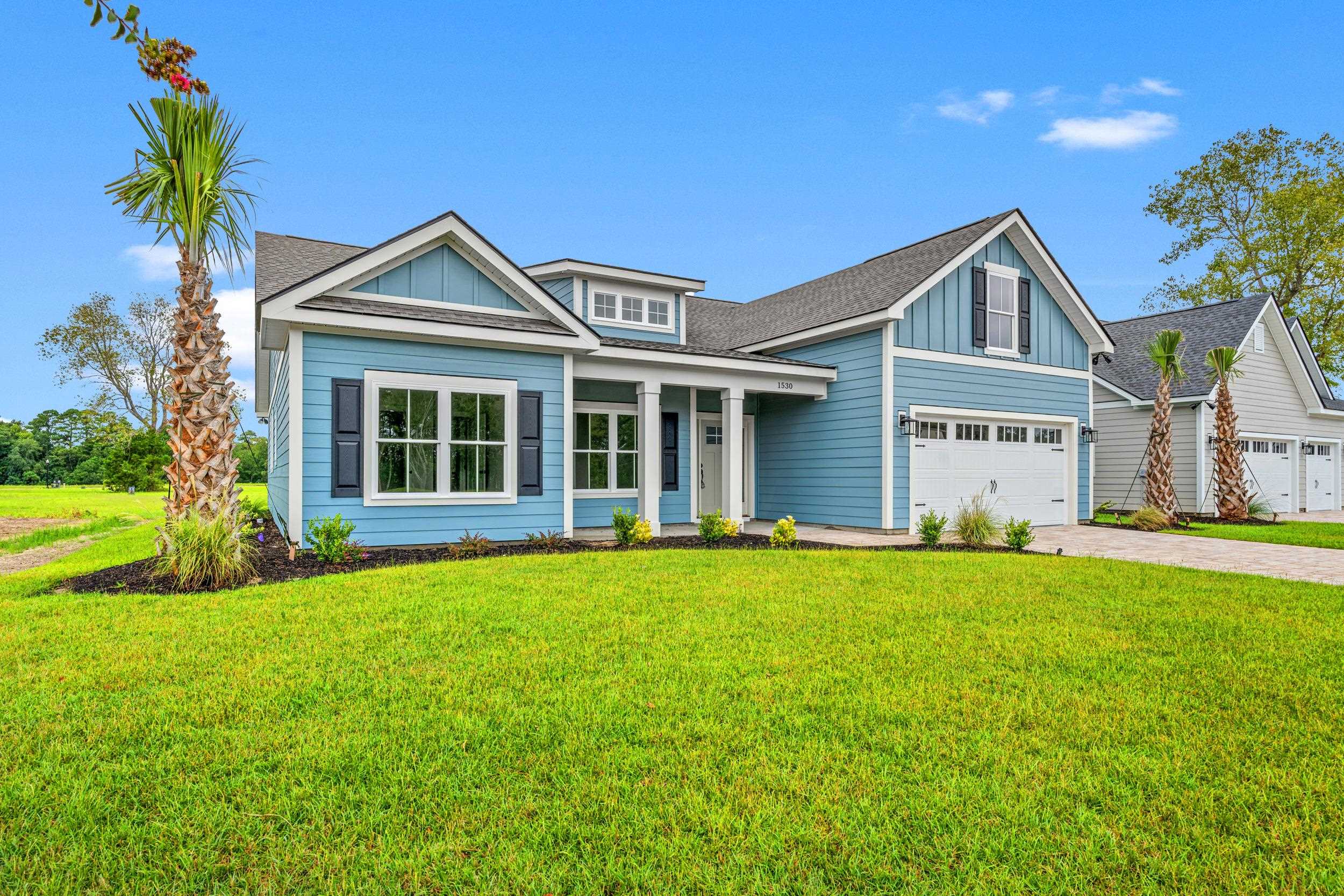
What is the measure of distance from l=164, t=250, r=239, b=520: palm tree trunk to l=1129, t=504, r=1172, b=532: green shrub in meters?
16.1

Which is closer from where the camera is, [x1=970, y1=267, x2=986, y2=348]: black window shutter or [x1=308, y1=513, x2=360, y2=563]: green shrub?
[x1=308, y1=513, x2=360, y2=563]: green shrub

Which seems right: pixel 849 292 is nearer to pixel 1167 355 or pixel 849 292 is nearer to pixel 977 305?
pixel 977 305

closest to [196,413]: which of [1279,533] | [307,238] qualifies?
[307,238]

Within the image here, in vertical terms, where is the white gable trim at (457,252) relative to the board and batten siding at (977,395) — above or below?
above

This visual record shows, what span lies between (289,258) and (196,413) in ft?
26.0

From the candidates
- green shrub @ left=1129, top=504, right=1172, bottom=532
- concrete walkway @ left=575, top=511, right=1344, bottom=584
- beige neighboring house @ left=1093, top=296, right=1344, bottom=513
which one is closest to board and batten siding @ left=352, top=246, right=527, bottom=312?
concrete walkway @ left=575, top=511, right=1344, bottom=584

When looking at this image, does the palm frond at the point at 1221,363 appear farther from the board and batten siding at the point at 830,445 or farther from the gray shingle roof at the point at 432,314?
the gray shingle roof at the point at 432,314

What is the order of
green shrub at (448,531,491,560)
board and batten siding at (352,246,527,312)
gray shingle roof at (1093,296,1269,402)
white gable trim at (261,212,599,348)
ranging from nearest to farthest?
green shrub at (448,531,491,560) < white gable trim at (261,212,599,348) < board and batten siding at (352,246,527,312) < gray shingle roof at (1093,296,1269,402)

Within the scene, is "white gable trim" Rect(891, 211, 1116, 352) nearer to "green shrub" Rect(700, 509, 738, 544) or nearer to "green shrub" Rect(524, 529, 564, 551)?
→ "green shrub" Rect(700, 509, 738, 544)

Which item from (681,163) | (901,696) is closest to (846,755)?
(901,696)

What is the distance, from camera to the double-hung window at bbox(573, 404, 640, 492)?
13.3m

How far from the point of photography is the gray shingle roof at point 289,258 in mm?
12984

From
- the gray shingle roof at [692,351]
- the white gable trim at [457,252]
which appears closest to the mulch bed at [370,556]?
the white gable trim at [457,252]

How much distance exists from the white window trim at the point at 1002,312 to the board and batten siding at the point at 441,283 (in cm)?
934
